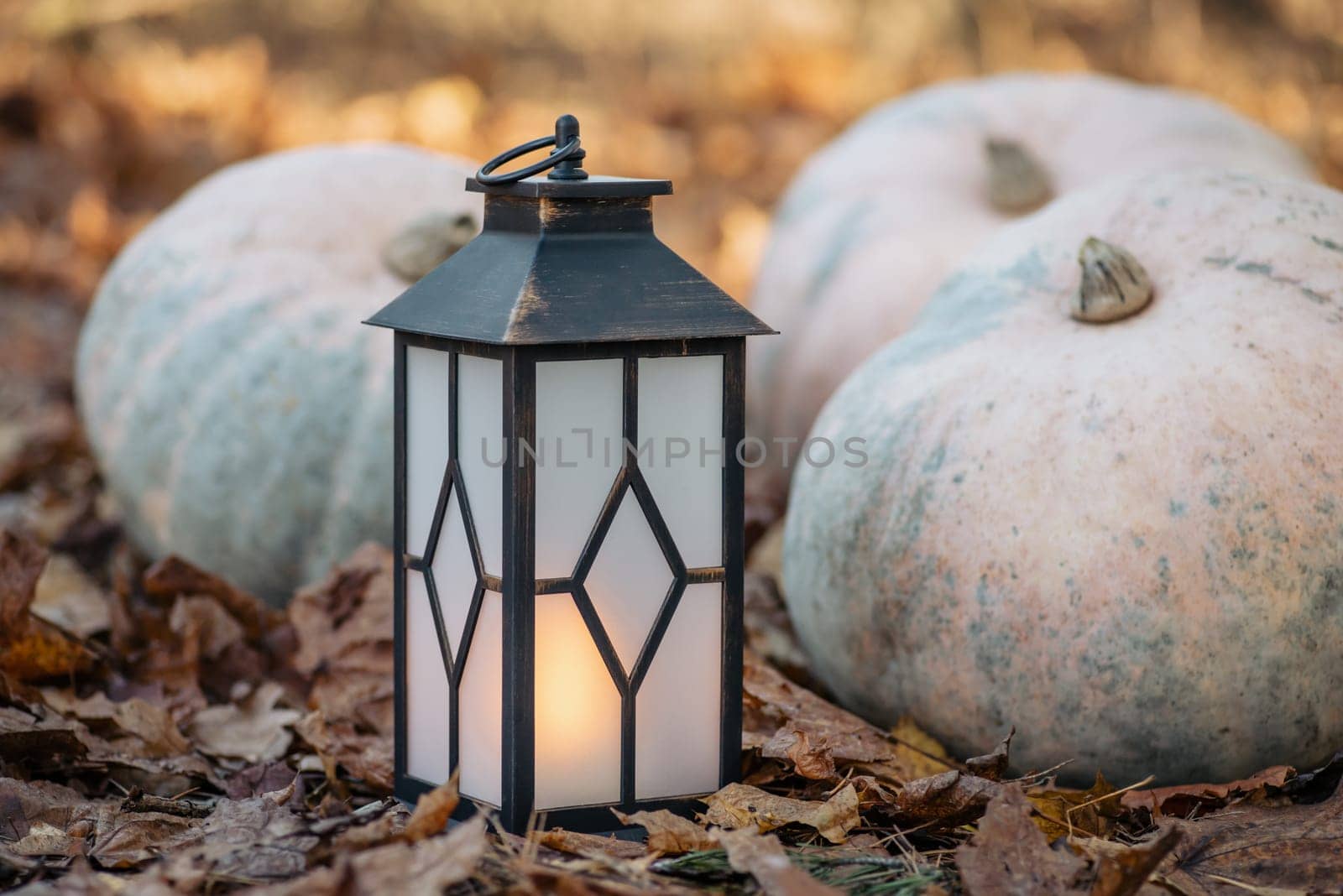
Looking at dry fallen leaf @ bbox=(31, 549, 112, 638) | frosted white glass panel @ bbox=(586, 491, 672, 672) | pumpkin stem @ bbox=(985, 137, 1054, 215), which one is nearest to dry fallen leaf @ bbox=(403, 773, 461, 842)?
frosted white glass panel @ bbox=(586, 491, 672, 672)

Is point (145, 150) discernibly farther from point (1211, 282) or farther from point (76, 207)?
point (1211, 282)

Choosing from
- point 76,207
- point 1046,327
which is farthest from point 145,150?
point 1046,327

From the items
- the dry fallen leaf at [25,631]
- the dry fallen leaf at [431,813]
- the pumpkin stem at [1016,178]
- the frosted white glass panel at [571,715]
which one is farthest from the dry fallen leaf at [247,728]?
the pumpkin stem at [1016,178]

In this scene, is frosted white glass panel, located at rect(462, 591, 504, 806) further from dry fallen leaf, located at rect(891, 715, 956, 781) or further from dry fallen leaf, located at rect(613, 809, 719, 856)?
dry fallen leaf, located at rect(891, 715, 956, 781)

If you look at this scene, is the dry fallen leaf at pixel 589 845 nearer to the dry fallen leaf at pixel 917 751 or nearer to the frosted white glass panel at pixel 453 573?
the frosted white glass panel at pixel 453 573

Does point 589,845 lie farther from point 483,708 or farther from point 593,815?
point 483,708

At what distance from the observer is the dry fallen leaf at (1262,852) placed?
1.71m

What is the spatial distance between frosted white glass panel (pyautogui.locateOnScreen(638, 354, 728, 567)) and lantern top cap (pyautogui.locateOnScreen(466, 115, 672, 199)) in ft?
0.74

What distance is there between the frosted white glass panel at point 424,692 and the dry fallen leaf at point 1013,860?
719 millimetres

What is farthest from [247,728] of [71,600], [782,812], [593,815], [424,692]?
[782,812]

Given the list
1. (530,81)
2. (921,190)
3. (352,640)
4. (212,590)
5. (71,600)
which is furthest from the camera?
(530,81)

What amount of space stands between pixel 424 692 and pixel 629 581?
14.1 inches

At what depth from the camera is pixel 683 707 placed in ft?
6.43

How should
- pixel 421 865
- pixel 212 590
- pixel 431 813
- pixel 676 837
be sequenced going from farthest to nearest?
pixel 212 590
pixel 676 837
pixel 431 813
pixel 421 865
